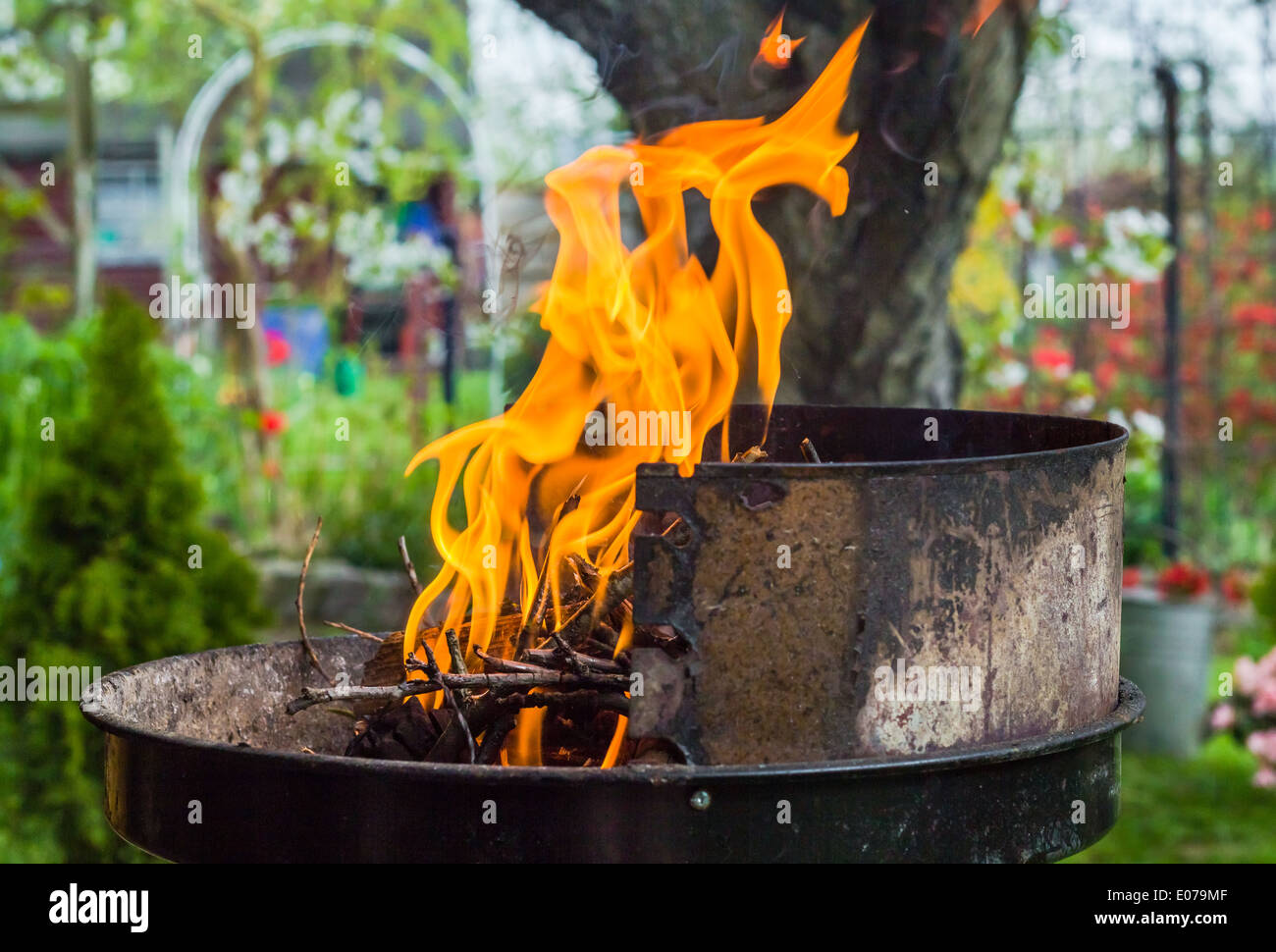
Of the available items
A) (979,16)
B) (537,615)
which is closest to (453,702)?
(537,615)

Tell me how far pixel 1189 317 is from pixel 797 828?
6615 mm

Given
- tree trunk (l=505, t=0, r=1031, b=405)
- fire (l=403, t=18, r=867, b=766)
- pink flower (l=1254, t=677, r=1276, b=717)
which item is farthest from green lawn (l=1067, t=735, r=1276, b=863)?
fire (l=403, t=18, r=867, b=766)

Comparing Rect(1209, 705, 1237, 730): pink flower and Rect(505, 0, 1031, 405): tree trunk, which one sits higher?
Rect(505, 0, 1031, 405): tree trunk

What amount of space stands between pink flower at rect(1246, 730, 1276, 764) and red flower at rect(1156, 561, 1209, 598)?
2.70ft

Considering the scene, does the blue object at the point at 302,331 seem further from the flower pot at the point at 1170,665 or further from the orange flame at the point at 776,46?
the orange flame at the point at 776,46

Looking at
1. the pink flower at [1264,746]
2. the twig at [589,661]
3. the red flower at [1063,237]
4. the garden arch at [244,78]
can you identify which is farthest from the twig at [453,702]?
the garden arch at [244,78]

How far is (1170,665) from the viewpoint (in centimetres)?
576

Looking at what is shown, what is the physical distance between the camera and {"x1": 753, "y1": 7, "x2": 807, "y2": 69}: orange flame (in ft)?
11.6

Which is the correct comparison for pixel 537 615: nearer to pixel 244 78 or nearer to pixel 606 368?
pixel 606 368

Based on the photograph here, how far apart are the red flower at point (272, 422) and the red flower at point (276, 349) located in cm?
67

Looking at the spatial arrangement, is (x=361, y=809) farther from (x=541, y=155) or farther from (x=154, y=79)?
(x=154, y=79)

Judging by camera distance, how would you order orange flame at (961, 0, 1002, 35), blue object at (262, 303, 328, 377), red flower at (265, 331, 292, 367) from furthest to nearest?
blue object at (262, 303, 328, 377)
red flower at (265, 331, 292, 367)
orange flame at (961, 0, 1002, 35)

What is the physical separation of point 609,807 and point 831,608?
15.5 inches

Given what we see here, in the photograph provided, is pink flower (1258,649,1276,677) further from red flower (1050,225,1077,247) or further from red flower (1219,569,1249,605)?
red flower (1050,225,1077,247)
